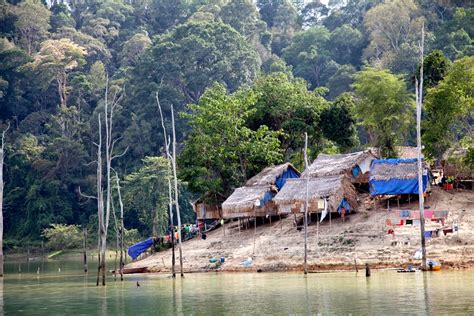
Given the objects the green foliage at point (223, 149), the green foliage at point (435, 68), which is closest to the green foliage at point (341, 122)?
the green foliage at point (223, 149)

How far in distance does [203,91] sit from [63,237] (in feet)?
74.2

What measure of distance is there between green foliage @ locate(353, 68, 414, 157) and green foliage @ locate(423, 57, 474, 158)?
468cm

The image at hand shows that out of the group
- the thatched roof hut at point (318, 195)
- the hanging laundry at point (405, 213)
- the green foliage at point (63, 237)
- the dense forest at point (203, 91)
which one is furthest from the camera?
the green foliage at point (63, 237)

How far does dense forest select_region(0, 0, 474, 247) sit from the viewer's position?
52.2 metres

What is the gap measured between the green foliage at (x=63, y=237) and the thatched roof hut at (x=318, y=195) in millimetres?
30210

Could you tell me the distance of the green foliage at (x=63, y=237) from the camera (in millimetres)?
71750

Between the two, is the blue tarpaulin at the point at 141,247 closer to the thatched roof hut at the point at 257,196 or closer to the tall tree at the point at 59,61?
the thatched roof hut at the point at 257,196

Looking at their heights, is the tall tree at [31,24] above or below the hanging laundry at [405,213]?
above

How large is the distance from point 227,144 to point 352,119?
317 inches

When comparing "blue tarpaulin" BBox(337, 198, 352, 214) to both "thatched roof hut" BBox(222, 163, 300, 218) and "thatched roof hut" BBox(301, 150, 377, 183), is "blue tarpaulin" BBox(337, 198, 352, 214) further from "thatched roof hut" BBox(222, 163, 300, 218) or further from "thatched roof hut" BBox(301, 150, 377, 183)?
"thatched roof hut" BBox(222, 163, 300, 218)

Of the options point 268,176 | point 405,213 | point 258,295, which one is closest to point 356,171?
point 268,176

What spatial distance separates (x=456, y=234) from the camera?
3841 cm

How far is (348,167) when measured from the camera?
1833 inches

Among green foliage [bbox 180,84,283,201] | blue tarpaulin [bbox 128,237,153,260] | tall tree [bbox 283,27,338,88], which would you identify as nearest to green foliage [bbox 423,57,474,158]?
green foliage [bbox 180,84,283,201]
